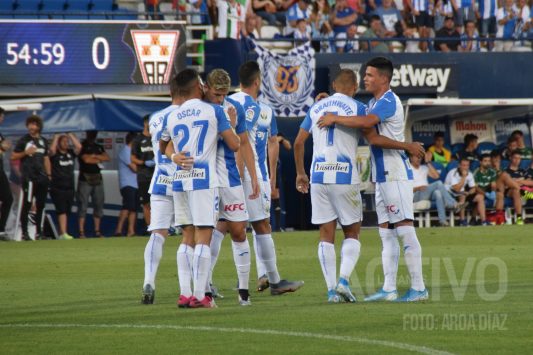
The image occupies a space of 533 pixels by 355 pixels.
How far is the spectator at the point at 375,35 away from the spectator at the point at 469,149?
8.82 feet

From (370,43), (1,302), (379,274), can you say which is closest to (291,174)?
(370,43)

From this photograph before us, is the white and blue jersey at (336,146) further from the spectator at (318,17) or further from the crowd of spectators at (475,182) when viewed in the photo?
the spectator at (318,17)

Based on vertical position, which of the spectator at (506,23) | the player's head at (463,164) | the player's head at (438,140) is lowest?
the player's head at (463,164)

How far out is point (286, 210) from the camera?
27297 millimetres

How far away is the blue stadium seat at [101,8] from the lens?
85.2 ft

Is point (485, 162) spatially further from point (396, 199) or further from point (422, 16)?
point (396, 199)

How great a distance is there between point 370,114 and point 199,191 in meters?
1.70

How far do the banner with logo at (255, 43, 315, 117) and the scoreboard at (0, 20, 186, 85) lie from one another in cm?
222

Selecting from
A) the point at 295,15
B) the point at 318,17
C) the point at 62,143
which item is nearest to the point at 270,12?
the point at 295,15

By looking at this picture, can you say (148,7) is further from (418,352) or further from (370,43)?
(418,352)

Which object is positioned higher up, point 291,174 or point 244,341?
point 291,174

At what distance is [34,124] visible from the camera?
22172 mm

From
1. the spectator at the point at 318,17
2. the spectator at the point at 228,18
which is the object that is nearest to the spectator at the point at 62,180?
the spectator at the point at 228,18

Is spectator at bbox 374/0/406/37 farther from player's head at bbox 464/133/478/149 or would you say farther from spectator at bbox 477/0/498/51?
player's head at bbox 464/133/478/149
